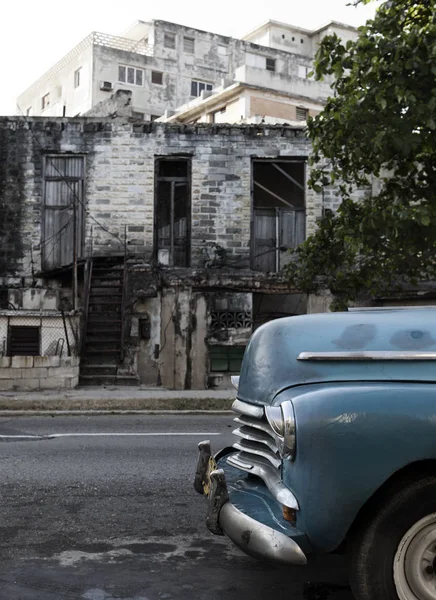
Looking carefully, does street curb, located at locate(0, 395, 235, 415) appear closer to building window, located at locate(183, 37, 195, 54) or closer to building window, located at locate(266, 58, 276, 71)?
building window, located at locate(183, 37, 195, 54)

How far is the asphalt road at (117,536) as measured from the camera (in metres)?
4.07

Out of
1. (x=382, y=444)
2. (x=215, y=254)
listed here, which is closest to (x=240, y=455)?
(x=382, y=444)

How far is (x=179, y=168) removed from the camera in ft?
68.8

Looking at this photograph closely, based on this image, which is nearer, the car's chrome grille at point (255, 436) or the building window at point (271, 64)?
the car's chrome grille at point (255, 436)

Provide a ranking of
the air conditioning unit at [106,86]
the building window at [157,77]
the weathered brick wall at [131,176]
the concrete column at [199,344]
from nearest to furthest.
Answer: the concrete column at [199,344]
the weathered brick wall at [131,176]
the air conditioning unit at [106,86]
the building window at [157,77]

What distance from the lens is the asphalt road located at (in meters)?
4.07

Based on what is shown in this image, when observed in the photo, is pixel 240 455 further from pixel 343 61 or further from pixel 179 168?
pixel 179 168

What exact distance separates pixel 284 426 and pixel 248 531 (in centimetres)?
55

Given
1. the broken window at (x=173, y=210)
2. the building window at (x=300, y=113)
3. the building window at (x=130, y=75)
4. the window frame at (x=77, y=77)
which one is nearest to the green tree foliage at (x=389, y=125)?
the broken window at (x=173, y=210)

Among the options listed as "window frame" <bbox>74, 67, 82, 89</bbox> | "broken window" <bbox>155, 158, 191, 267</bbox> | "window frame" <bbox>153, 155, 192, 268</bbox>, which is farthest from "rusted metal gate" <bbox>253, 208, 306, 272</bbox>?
"window frame" <bbox>74, 67, 82, 89</bbox>

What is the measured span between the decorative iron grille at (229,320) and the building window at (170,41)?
40.9 metres

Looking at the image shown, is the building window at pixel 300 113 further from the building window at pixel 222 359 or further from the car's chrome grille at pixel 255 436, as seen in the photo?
the car's chrome grille at pixel 255 436

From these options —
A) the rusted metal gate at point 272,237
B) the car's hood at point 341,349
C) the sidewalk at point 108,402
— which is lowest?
the sidewalk at point 108,402

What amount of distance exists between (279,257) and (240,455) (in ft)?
54.9
